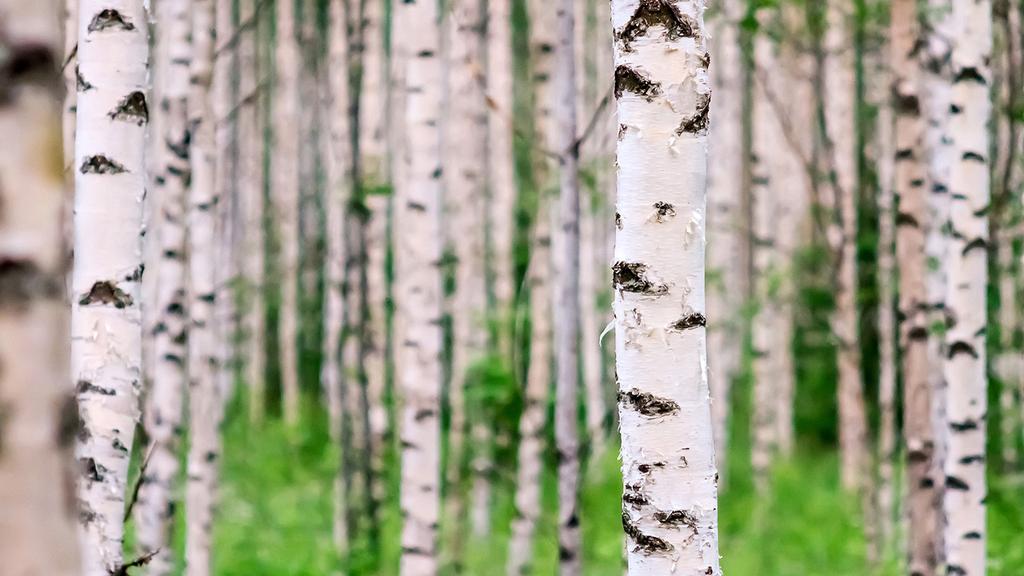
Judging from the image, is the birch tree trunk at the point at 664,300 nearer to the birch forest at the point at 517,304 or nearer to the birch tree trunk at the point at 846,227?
the birch forest at the point at 517,304

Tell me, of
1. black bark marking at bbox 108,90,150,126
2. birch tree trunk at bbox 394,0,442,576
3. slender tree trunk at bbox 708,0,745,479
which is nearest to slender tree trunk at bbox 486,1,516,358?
slender tree trunk at bbox 708,0,745,479

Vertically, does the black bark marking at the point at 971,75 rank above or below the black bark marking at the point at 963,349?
above

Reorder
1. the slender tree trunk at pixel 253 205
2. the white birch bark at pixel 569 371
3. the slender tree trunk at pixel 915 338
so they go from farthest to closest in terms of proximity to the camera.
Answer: the slender tree trunk at pixel 253 205 → the slender tree trunk at pixel 915 338 → the white birch bark at pixel 569 371

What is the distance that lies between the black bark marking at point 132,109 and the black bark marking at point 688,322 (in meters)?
1.54

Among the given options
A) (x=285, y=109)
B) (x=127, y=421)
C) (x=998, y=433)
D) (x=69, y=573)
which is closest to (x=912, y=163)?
(x=127, y=421)

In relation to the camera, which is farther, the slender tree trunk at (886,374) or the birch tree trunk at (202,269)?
the slender tree trunk at (886,374)

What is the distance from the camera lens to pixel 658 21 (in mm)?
2861

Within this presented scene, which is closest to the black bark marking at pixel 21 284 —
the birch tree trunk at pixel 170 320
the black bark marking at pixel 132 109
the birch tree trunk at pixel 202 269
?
the black bark marking at pixel 132 109

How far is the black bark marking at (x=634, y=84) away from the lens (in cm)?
284

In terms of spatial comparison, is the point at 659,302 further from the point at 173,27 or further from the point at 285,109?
the point at 285,109

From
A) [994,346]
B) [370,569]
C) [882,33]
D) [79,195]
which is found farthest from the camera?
[882,33]

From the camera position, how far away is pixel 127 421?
9.93 feet

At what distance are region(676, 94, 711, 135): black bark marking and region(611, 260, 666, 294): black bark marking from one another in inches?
13.9

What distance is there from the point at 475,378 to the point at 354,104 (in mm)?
2559
